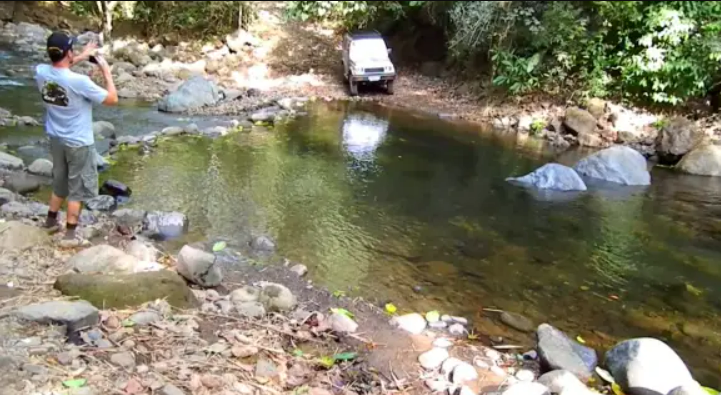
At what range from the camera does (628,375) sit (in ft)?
14.2

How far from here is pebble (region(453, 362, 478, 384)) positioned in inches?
165

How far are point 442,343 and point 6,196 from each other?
4.80m

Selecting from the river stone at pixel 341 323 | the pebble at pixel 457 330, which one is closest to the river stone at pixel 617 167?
the pebble at pixel 457 330

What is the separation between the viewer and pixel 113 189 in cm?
730

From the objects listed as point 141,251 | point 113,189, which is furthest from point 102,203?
point 141,251

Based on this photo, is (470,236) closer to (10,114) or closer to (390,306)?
(390,306)

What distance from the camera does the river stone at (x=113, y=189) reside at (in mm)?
7281

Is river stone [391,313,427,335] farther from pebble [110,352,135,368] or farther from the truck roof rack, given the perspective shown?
the truck roof rack

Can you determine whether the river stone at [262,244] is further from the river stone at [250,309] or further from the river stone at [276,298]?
the river stone at [250,309]

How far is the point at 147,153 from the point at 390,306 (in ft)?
19.0

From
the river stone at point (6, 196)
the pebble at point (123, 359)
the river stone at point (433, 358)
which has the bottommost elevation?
the river stone at point (433, 358)

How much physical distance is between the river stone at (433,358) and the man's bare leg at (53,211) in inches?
144

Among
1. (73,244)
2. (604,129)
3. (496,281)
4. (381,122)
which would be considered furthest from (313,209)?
(604,129)

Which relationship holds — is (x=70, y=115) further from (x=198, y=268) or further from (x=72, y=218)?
(x=198, y=268)
